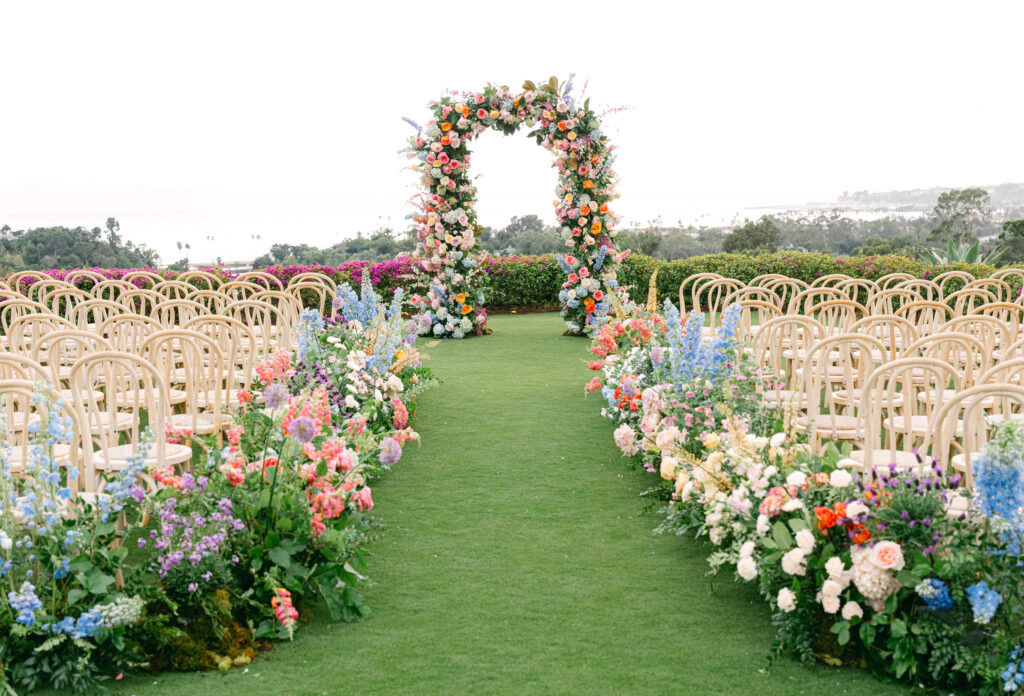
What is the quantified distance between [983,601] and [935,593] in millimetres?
135

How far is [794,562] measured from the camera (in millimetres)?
2912

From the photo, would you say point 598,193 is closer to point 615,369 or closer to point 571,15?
point 571,15

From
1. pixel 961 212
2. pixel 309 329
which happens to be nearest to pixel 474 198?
pixel 309 329

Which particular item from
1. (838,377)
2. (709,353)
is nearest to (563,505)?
(709,353)

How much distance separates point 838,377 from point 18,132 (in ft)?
36.0

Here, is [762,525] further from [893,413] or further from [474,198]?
[474,198]

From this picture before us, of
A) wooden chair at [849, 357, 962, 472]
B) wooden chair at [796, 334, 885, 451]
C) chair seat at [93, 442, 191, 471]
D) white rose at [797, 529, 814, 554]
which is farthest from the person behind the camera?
wooden chair at [796, 334, 885, 451]

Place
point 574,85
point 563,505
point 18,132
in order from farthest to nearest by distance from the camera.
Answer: point 18,132 → point 574,85 → point 563,505

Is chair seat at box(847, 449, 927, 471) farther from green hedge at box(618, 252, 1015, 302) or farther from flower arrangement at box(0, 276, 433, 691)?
green hedge at box(618, 252, 1015, 302)

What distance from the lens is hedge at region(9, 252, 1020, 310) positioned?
12.6m

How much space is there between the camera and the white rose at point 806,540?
289cm

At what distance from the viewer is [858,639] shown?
9.59 ft

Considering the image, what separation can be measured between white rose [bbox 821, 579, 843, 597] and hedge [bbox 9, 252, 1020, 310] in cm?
980

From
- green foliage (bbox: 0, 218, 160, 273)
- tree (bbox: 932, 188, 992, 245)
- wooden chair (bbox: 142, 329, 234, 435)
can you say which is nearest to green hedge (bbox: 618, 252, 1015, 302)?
tree (bbox: 932, 188, 992, 245)
